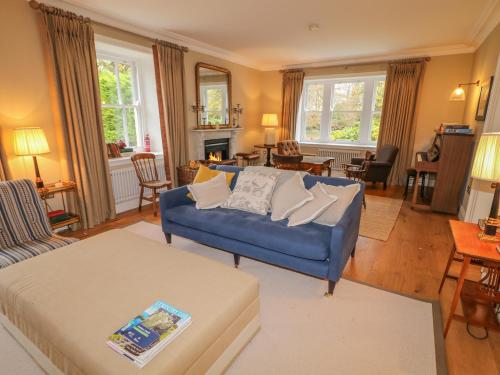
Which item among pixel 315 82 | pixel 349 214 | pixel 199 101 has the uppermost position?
pixel 315 82

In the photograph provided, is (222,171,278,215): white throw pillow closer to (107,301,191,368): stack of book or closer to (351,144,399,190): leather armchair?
(107,301,191,368): stack of book

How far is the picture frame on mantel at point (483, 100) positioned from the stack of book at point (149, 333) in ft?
14.1

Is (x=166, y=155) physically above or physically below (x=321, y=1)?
below

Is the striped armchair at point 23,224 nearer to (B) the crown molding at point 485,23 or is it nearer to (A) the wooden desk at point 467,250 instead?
(A) the wooden desk at point 467,250

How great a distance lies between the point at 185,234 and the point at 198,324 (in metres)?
1.65

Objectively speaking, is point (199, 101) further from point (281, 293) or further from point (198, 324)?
point (198, 324)

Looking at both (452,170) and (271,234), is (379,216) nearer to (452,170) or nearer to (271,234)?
(452,170)

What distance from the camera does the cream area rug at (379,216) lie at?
3507 millimetres

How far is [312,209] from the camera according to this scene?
8.09 ft

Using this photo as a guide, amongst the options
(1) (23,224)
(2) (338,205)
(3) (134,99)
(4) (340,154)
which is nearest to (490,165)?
(2) (338,205)

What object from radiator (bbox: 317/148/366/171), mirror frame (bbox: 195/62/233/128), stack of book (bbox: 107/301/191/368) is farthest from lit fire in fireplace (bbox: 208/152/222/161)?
stack of book (bbox: 107/301/191/368)

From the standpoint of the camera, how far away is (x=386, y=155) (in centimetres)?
541

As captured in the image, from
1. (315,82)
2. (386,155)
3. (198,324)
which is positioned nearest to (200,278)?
(198,324)

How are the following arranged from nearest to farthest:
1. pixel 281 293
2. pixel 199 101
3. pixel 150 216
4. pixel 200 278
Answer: pixel 200 278 < pixel 281 293 < pixel 150 216 < pixel 199 101
